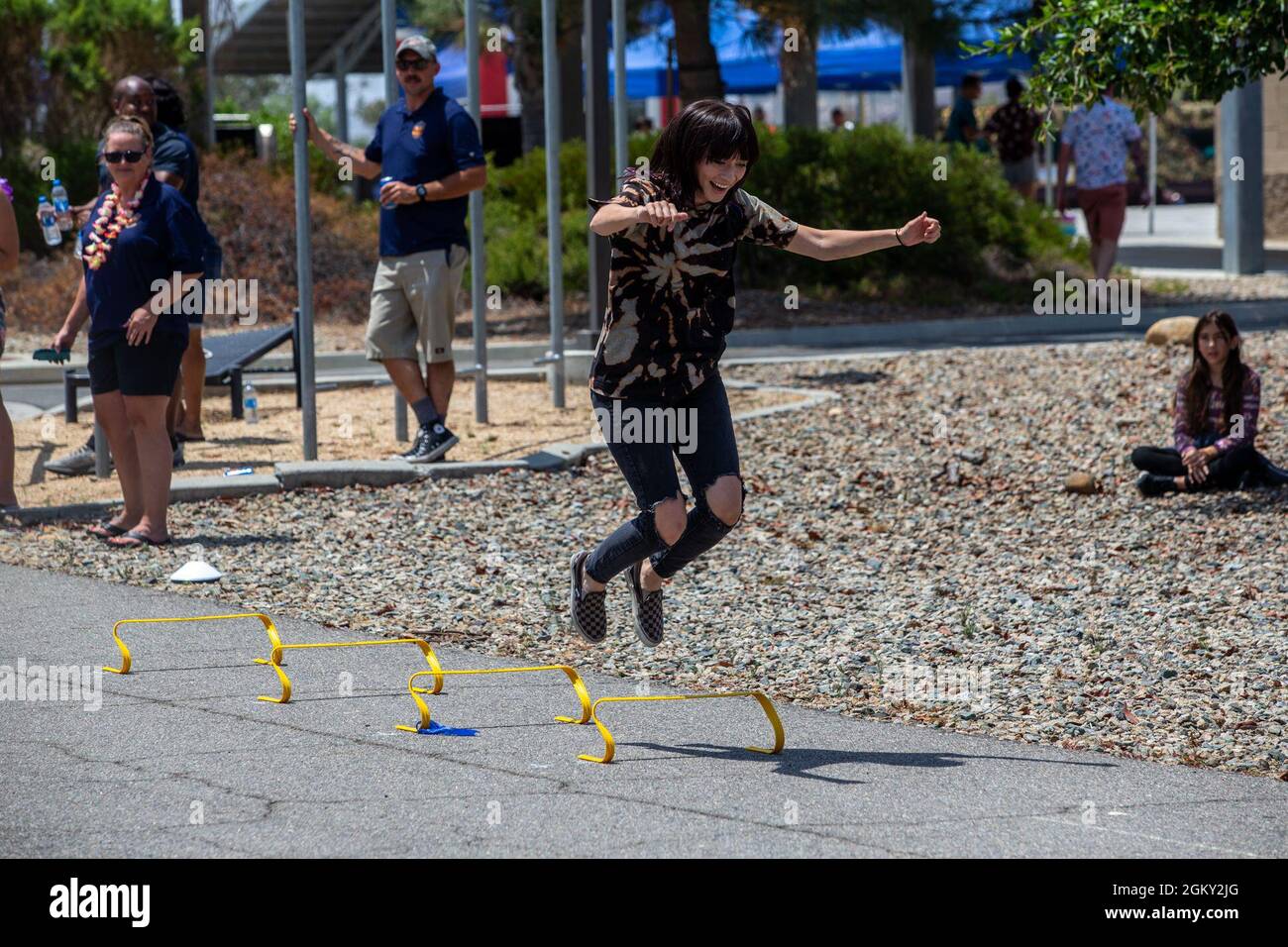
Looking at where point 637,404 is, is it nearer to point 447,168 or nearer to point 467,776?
point 467,776

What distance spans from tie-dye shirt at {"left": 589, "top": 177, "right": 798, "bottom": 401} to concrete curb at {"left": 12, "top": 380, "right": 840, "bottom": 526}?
431 centimetres

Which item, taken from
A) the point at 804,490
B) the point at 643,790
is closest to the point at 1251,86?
the point at 804,490

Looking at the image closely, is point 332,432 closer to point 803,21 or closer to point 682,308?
point 682,308

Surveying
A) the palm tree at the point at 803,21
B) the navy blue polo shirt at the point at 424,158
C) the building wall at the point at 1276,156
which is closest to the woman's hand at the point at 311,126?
the navy blue polo shirt at the point at 424,158

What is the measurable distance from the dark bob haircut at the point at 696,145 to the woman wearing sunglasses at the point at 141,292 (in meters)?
3.42

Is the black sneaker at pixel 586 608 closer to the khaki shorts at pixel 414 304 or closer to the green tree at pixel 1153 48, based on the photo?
the khaki shorts at pixel 414 304

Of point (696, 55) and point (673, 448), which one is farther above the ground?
point (696, 55)

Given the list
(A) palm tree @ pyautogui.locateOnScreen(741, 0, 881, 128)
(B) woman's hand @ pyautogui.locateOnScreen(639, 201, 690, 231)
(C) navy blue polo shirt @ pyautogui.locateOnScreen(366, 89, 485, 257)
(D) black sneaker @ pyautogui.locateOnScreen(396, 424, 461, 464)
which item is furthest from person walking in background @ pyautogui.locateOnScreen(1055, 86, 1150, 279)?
(B) woman's hand @ pyautogui.locateOnScreen(639, 201, 690, 231)

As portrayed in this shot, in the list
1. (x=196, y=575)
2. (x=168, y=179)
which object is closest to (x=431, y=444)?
(x=168, y=179)

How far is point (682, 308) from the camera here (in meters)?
5.83

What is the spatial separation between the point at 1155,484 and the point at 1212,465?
0.95 feet

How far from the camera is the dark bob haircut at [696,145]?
5.57 meters

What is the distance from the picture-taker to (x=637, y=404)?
19.4ft

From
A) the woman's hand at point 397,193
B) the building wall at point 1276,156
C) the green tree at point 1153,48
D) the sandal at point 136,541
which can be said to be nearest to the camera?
the sandal at point 136,541
